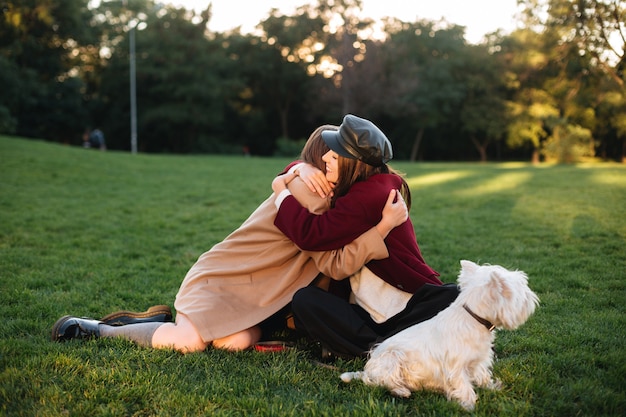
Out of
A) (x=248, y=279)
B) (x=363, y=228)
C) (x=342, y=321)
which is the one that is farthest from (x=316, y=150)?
(x=342, y=321)

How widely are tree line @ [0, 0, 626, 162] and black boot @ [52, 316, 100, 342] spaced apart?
39.9 m

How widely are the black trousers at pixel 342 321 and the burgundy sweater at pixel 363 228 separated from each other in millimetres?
193

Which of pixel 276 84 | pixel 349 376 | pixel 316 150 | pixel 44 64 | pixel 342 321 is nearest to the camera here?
pixel 349 376

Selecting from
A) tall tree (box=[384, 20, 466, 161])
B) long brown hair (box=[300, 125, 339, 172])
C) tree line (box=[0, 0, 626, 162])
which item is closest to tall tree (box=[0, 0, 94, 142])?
tree line (box=[0, 0, 626, 162])

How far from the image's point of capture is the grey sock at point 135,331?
387 cm

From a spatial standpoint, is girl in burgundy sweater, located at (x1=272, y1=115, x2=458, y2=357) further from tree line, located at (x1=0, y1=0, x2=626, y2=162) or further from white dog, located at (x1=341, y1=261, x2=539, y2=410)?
tree line, located at (x1=0, y1=0, x2=626, y2=162)

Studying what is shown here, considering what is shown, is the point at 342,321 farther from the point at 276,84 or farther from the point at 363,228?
the point at 276,84

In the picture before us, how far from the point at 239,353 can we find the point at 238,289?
471 millimetres

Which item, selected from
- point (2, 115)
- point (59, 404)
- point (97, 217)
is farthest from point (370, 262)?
point (2, 115)

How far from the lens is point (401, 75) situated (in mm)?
46344

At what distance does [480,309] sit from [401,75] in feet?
150

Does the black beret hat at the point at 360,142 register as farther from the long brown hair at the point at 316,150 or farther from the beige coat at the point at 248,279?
the beige coat at the point at 248,279

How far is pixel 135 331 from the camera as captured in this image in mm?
3938

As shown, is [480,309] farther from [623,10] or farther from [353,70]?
[353,70]
